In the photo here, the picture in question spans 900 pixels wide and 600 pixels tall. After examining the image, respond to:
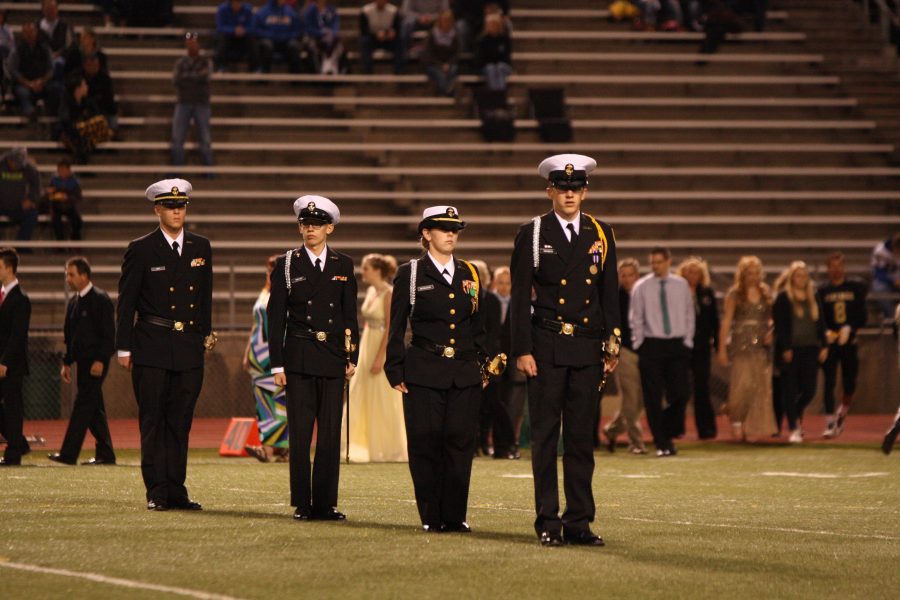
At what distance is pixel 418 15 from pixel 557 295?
19.7 meters

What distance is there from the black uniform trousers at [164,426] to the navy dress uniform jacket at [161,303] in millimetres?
106

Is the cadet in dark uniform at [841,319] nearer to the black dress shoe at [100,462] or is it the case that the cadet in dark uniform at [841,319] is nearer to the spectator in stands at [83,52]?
the black dress shoe at [100,462]

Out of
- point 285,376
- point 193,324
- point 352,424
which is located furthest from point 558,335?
point 352,424

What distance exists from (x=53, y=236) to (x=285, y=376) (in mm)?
14133

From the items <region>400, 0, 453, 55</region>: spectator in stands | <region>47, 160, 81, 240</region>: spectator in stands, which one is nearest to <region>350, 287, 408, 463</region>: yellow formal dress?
<region>47, 160, 81, 240</region>: spectator in stands

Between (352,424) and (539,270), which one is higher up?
(539,270)

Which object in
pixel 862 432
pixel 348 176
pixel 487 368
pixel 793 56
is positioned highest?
pixel 793 56

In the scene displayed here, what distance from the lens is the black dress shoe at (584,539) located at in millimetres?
9219

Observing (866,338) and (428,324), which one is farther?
(866,338)

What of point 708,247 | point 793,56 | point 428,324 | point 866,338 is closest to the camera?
point 428,324

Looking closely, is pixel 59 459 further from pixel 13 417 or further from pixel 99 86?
pixel 99 86

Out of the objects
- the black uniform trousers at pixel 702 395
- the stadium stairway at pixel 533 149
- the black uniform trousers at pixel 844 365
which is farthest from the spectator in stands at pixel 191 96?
the black uniform trousers at pixel 844 365

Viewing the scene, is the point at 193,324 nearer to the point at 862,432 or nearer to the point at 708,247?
the point at 862,432

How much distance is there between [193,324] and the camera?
11.2m
